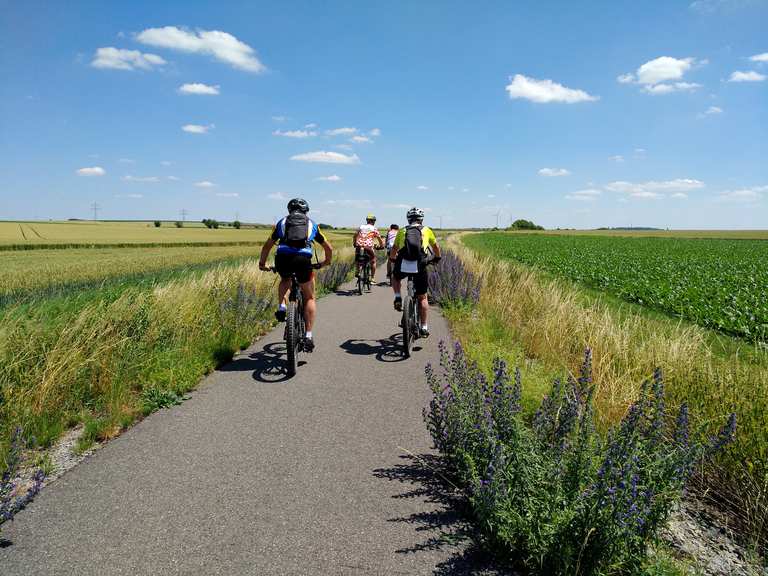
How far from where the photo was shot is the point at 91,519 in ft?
8.98

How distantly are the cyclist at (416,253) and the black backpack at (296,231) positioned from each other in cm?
160

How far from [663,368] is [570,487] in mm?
2957

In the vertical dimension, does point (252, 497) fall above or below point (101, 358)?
below

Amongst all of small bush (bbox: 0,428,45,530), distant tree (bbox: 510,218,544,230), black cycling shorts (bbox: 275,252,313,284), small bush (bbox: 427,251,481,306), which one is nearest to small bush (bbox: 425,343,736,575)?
small bush (bbox: 0,428,45,530)

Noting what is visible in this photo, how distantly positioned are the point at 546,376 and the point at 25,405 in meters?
5.43

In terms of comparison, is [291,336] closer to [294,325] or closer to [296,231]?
[294,325]

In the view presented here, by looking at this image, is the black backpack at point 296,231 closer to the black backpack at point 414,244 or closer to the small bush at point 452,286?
the black backpack at point 414,244

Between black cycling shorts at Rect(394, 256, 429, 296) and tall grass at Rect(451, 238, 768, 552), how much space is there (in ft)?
3.81

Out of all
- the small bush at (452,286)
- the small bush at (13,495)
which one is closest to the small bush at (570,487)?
the small bush at (13,495)

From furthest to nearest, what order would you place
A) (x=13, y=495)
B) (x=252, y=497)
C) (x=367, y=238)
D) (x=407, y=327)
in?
(x=367, y=238)
(x=407, y=327)
(x=252, y=497)
(x=13, y=495)

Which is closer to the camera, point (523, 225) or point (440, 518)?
point (440, 518)

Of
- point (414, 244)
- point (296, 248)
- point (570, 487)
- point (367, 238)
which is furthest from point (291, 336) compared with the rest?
point (367, 238)

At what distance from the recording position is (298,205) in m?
5.96

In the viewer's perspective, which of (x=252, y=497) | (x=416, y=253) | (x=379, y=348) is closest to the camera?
(x=252, y=497)
